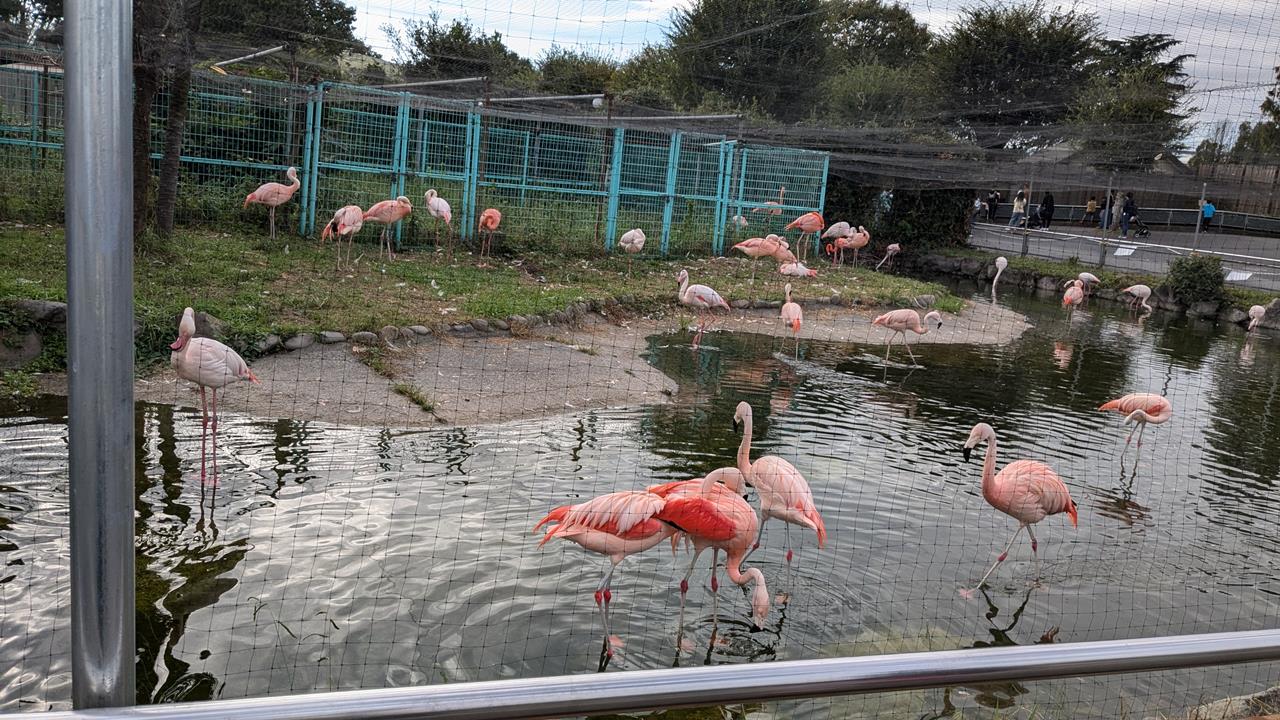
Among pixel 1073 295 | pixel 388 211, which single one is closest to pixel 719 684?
pixel 388 211

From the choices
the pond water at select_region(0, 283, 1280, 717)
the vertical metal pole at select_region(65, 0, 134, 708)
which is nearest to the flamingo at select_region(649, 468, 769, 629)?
the pond water at select_region(0, 283, 1280, 717)

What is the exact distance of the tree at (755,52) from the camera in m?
11.5

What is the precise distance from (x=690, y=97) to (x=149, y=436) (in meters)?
17.8

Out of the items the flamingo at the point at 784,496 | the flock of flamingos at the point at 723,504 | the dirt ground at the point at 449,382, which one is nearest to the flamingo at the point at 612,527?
the flock of flamingos at the point at 723,504

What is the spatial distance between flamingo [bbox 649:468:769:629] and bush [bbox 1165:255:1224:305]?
15611 mm

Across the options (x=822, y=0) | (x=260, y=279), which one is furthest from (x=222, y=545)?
(x=822, y=0)

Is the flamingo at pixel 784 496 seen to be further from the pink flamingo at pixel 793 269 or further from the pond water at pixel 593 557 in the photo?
the pink flamingo at pixel 793 269

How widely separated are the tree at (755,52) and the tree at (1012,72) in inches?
79.6

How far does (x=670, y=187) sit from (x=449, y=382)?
9.32 m

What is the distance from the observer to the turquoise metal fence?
11.4 m

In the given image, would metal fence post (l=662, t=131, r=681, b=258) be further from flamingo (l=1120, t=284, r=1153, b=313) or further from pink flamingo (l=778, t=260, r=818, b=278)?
flamingo (l=1120, t=284, r=1153, b=313)

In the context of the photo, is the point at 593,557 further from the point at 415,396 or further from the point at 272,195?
the point at 272,195

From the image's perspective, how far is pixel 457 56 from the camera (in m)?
11.3

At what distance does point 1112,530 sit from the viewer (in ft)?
18.5
